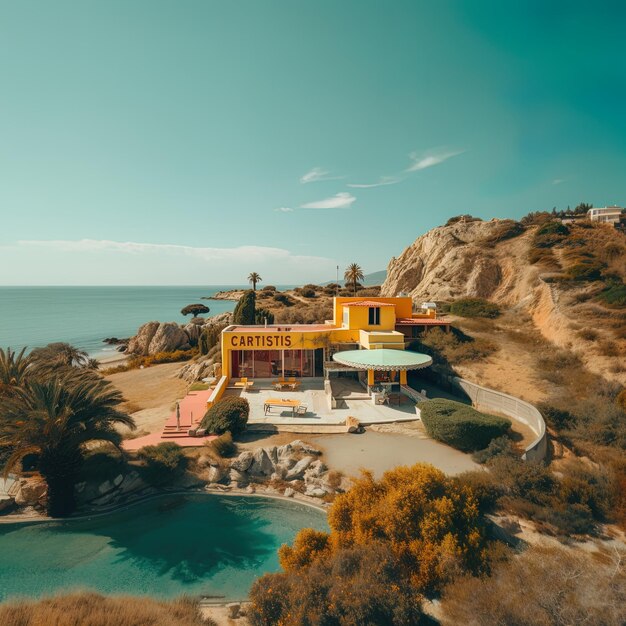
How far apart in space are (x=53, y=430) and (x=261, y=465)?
321 inches

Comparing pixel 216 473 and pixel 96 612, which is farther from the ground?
pixel 96 612

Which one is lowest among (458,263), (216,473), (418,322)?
(216,473)

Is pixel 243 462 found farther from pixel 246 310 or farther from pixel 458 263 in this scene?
pixel 458 263

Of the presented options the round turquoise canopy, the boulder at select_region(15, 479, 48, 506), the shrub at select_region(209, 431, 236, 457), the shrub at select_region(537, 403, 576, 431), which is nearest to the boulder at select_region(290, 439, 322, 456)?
the shrub at select_region(209, 431, 236, 457)

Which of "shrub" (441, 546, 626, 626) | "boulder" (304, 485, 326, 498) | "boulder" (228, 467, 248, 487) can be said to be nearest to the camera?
"shrub" (441, 546, 626, 626)

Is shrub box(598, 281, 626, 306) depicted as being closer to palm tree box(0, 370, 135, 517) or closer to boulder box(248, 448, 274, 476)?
boulder box(248, 448, 274, 476)

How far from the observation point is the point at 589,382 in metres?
21.5

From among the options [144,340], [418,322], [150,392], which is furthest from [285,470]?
[144,340]

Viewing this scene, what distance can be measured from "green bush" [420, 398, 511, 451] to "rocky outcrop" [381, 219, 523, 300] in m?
33.6

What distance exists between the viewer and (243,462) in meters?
15.8

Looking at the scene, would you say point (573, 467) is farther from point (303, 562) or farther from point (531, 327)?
point (531, 327)

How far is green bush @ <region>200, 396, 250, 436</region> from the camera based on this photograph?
1789 centimetres

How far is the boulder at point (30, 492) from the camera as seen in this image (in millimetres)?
13828

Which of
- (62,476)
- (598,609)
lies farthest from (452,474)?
(62,476)
